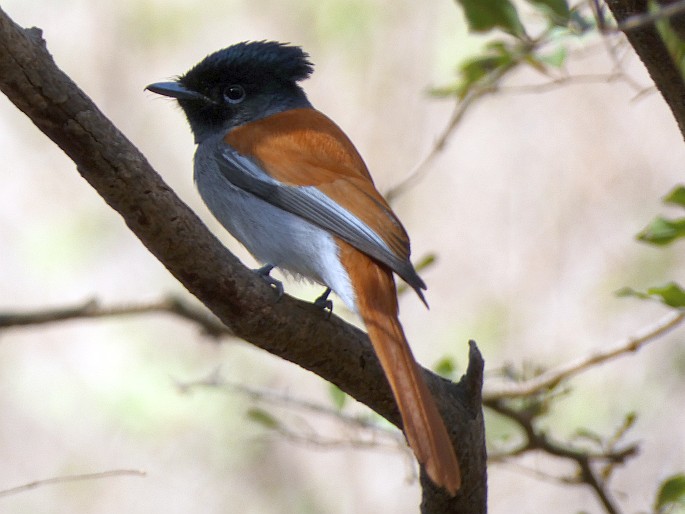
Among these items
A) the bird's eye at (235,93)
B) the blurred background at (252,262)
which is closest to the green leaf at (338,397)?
the bird's eye at (235,93)

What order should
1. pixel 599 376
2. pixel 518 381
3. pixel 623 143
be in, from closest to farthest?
1. pixel 518 381
2. pixel 599 376
3. pixel 623 143

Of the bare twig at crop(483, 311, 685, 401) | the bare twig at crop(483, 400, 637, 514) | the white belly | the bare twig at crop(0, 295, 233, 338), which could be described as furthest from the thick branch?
the bare twig at crop(0, 295, 233, 338)

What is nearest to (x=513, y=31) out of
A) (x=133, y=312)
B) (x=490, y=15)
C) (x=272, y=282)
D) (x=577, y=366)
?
(x=490, y=15)

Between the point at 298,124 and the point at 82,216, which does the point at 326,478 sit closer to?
the point at 82,216

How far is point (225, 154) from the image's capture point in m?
3.77

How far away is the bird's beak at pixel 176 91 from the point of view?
161 inches

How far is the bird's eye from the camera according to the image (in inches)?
168

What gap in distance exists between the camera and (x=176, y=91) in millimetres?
4145

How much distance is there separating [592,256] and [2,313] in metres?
3.94

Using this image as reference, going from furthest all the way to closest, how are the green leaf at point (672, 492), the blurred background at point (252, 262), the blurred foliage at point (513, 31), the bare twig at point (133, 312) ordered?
1. the blurred background at point (252, 262)
2. the bare twig at point (133, 312)
3. the green leaf at point (672, 492)
4. the blurred foliage at point (513, 31)

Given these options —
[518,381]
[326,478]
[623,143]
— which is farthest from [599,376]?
[518,381]

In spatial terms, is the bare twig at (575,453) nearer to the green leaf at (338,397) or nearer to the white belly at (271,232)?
the green leaf at (338,397)

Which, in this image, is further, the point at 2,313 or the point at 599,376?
the point at 599,376

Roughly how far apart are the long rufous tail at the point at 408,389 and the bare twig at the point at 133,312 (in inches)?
38.4
